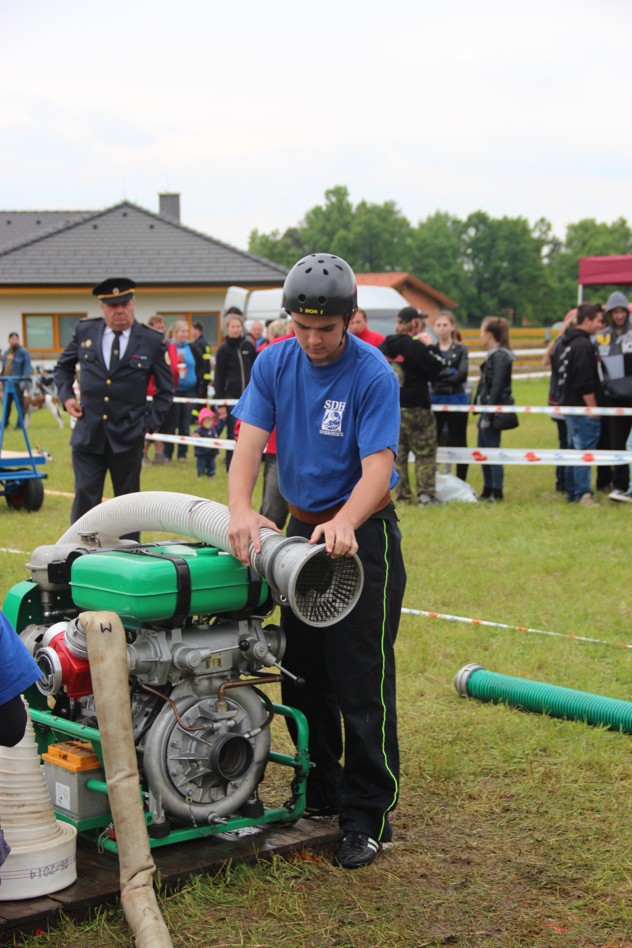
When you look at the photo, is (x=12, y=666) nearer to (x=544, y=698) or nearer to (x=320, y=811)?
(x=320, y=811)

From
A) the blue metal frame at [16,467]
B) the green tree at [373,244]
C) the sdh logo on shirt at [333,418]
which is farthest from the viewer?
the green tree at [373,244]

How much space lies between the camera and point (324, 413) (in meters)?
3.76

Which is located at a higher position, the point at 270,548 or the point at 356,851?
the point at 270,548

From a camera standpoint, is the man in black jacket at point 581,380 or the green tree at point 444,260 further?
the green tree at point 444,260

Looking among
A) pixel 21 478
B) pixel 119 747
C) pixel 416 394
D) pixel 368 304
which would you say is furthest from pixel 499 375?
pixel 368 304

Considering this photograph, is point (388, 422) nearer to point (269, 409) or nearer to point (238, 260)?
point (269, 409)

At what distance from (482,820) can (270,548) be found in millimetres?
1524

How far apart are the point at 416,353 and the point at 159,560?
27.3 feet

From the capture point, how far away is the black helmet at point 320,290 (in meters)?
3.57

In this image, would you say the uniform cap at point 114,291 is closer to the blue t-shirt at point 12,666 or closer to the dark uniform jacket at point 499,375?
the blue t-shirt at point 12,666

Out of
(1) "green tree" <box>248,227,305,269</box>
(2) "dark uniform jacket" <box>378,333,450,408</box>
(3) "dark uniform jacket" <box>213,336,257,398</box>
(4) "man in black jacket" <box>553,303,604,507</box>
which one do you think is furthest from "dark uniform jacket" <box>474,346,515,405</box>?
(1) "green tree" <box>248,227,305,269</box>

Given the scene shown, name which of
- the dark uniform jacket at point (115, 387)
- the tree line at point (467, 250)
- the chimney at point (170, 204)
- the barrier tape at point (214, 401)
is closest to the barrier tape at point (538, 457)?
the barrier tape at point (214, 401)

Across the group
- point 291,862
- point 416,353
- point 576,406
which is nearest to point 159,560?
point 291,862

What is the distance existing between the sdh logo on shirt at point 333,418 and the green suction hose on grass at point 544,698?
7.30 ft
